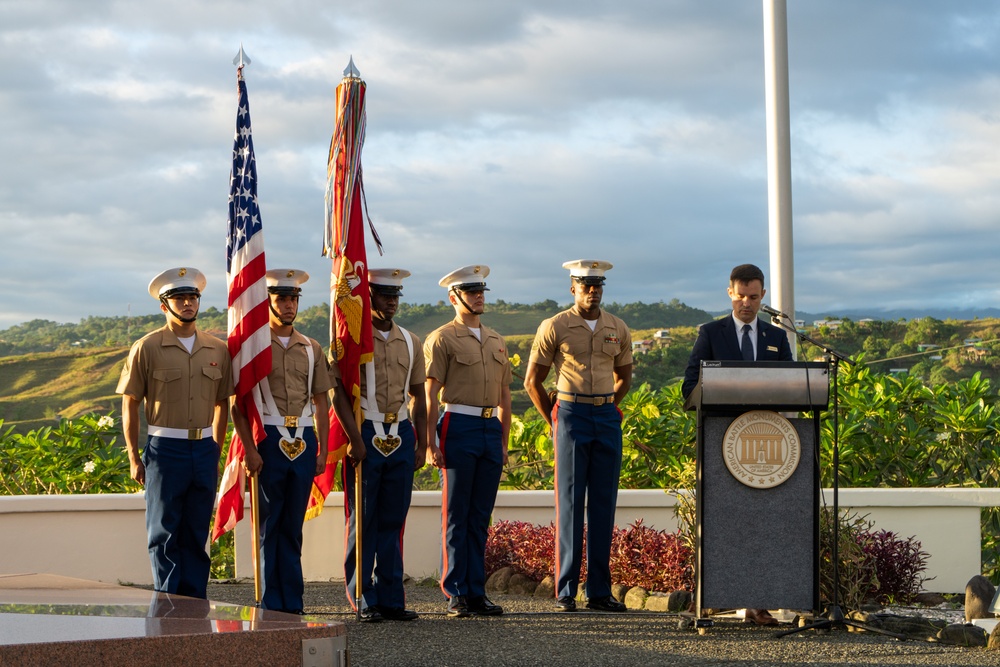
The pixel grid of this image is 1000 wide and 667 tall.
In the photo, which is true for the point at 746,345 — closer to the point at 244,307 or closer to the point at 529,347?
the point at 244,307

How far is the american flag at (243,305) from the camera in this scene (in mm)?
6895

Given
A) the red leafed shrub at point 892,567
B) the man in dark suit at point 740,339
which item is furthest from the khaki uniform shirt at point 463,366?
the red leafed shrub at point 892,567

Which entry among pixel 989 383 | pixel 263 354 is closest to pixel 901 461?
pixel 989 383

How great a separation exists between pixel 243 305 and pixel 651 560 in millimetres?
3045

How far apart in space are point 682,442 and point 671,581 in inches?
81.8

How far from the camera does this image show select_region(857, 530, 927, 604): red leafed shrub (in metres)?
7.73

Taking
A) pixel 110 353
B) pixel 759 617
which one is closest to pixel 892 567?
pixel 759 617

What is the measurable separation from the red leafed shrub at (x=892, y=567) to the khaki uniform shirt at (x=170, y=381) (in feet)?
13.3

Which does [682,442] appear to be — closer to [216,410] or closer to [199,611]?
[216,410]

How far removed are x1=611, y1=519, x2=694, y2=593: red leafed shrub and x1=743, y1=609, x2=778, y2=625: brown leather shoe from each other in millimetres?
825

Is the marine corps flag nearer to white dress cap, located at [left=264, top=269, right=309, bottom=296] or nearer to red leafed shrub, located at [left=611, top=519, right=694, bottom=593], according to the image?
white dress cap, located at [left=264, top=269, right=309, bottom=296]

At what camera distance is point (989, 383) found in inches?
400

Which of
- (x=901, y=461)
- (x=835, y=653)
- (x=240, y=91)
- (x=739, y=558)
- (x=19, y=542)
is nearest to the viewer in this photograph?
(x=835, y=653)

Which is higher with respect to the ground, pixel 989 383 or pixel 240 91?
pixel 240 91
